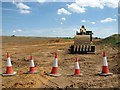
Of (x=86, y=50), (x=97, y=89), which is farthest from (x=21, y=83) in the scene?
(x=86, y=50)

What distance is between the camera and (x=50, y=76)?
5258 mm

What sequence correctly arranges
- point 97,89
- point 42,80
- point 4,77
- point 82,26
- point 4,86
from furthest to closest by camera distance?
point 82,26 → point 4,77 → point 42,80 → point 4,86 → point 97,89

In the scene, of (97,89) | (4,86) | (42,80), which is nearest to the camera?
(97,89)

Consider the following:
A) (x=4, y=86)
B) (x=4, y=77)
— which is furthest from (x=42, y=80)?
(x=4, y=77)

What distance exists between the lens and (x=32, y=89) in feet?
13.0

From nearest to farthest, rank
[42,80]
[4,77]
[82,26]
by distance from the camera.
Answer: [42,80] < [4,77] < [82,26]

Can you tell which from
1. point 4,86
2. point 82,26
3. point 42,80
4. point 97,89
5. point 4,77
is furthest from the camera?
point 82,26

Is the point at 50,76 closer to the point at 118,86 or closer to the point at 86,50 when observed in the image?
the point at 118,86

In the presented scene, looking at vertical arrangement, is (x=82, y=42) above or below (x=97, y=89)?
above

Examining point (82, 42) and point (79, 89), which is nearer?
point (79, 89)

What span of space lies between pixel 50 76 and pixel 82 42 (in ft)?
25.9

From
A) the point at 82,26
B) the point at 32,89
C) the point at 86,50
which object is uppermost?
the point at 82,26

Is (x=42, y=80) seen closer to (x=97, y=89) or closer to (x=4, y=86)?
(x=4, y=86)

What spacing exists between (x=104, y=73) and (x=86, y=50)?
680 centimetres
